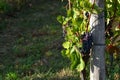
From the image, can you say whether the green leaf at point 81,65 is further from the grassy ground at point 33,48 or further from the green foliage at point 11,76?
the green foliage at point 11,76

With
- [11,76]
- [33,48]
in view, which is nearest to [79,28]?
[11,76]

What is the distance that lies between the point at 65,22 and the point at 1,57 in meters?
4.80

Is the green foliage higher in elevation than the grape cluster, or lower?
lower

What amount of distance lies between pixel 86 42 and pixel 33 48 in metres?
5.22

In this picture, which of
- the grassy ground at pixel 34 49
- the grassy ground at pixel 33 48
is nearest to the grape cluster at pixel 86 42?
the grassy ground at pixel 34 49

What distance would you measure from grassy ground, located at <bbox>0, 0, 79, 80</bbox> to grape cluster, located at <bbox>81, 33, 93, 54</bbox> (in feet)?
10.2

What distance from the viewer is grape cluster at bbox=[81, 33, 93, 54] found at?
269 centimetres

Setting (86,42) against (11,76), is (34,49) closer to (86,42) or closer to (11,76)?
(11,76)

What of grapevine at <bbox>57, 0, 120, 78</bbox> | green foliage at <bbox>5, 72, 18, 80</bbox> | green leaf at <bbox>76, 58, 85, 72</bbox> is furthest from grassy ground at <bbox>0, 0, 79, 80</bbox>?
green leaf at <bbox>76, 58, 85, 72</bbox>

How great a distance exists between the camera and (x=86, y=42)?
8.84 feet

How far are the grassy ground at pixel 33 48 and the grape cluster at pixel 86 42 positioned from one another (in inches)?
123

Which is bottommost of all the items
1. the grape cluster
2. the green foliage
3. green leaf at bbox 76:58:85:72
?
the green foliage

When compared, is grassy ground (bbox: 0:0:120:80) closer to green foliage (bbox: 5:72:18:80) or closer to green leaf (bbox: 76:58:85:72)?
green foliage (bbox: 5:72:18:80)

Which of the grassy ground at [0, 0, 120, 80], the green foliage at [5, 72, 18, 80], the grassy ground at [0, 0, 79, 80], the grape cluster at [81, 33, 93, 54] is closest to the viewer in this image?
the grape cluster at [81, 33, 93, 54]
